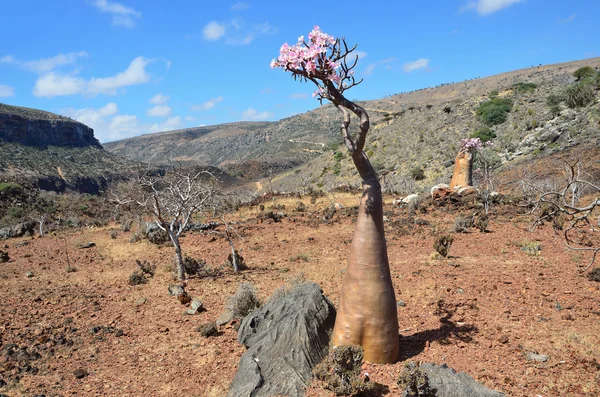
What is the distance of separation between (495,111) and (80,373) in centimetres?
3335

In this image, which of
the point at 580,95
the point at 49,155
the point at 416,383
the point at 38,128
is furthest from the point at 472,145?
the point at 38,128

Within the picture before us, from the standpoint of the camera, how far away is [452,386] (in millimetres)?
3498

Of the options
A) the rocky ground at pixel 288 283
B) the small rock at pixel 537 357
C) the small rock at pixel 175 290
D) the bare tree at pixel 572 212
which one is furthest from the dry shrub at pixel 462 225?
the small rock at pixel 175 290

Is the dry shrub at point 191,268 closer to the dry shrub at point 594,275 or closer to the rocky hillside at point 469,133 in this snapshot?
the rocky hillside at point 469,133

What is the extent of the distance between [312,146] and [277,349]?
69.5 metres

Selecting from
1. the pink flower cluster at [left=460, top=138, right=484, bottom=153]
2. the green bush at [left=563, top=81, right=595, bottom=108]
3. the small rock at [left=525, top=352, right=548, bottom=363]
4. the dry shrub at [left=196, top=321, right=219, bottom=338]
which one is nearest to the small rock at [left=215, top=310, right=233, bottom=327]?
the dry shrub at [left=196, top=321, right=219, bottom=338]

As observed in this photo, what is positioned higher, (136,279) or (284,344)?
(136,279)

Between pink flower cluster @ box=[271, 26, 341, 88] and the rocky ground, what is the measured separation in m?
3.21

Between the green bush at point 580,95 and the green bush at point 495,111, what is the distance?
16.2ft

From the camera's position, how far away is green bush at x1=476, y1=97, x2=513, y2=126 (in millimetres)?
30672

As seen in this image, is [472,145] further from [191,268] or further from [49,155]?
[49,155]

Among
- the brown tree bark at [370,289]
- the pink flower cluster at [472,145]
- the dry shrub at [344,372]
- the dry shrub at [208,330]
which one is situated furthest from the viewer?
the pink flower cluster at [472,145]

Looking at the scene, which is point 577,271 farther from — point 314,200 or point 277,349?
point 314,200

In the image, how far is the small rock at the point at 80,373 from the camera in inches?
199
